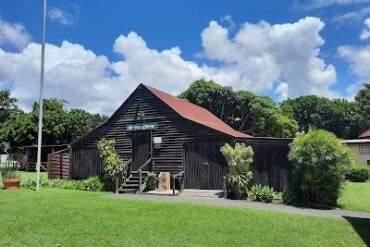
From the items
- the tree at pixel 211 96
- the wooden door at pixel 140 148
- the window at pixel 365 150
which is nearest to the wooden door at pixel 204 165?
the wooden door at pixel 140 148

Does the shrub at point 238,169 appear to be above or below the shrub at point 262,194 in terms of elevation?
above

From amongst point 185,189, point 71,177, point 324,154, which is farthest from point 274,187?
point 71,177

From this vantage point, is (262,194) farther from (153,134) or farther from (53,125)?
(53,125)

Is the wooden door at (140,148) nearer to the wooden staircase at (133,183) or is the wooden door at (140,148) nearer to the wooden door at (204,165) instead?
the wooden staircase at (133,183)

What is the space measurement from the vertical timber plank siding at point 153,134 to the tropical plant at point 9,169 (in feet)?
13.4

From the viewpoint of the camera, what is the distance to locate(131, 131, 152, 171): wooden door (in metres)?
20.6

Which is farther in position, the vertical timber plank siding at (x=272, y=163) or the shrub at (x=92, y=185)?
the shrub at (x=92, y=185)

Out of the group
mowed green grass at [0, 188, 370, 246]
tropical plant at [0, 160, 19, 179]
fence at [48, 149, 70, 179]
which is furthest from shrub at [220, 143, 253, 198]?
fence at [48, 149, 70, 179]

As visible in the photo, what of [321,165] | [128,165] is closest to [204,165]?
[128,165]

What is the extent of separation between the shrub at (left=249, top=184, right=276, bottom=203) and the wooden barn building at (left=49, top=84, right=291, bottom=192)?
3.88ft

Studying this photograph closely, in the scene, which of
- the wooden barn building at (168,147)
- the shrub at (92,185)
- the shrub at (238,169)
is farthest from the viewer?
the shrub at (92,185)

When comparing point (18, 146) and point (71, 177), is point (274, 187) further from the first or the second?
point (18, 146)

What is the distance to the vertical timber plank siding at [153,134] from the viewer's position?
63.4 feet

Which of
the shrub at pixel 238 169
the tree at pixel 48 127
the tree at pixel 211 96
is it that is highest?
the tree at pixel 211 96
